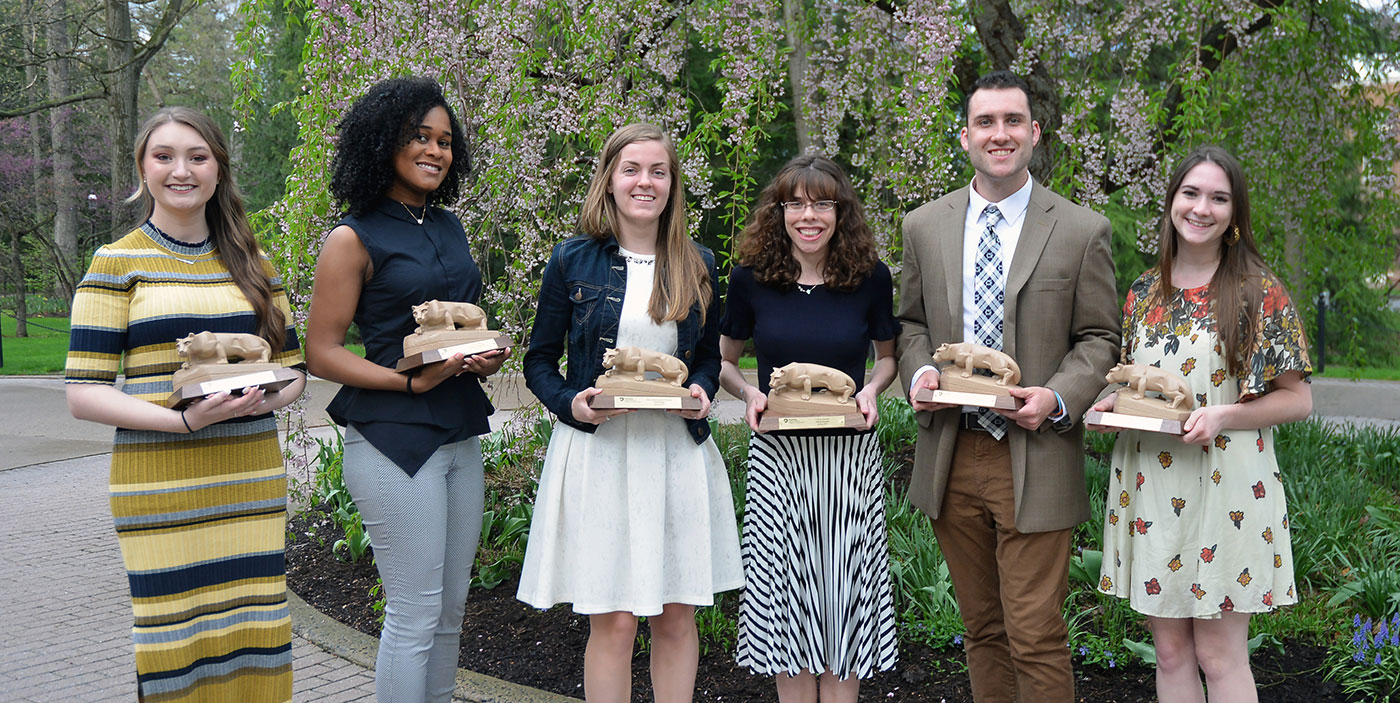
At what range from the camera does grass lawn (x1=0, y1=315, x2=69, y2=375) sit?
54.7ft

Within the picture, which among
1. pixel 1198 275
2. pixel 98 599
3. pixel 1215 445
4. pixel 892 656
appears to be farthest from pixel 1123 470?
pixel 98 599

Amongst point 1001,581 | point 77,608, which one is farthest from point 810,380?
point 77,608

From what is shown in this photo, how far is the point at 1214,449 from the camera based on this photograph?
8.97 feet

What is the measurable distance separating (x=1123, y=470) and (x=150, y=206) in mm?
3029

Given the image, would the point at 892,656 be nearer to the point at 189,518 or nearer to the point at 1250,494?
the point at 1250,494

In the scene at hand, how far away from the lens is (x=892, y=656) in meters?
3.05

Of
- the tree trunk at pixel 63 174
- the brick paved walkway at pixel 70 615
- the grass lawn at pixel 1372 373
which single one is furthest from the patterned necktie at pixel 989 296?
the tree trunk at pixel 63 174

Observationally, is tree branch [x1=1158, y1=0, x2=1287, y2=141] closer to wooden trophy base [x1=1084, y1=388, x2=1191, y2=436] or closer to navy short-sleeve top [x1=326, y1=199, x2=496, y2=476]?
wooden trophy base [x1=1084, y1=388, x2=1191, y2=436]

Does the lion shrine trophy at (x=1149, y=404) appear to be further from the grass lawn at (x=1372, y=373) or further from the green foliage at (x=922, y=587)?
the grass lawn at (x=1372, y=373)

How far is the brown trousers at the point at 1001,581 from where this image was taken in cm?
283

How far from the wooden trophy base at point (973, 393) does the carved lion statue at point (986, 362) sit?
2cm

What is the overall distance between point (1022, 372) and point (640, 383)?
1.19 m

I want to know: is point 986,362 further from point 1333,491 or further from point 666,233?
point 1333,491

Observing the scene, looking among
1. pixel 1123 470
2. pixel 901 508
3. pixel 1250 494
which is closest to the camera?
pixel 1250 494
